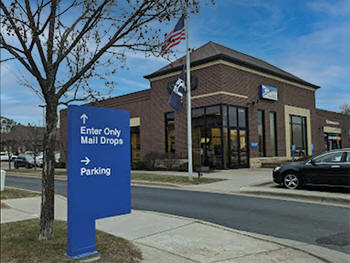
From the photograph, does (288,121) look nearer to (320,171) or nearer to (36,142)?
(320,171)

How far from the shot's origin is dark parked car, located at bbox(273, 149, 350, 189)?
1151 cm

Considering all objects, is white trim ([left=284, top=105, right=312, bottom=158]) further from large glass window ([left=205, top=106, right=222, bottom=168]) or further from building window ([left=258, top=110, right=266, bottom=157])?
large glass window ([left=205, top=106, right=222, bottom=168])

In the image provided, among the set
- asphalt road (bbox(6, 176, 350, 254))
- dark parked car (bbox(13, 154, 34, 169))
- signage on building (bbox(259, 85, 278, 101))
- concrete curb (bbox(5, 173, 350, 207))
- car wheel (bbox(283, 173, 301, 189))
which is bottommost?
asphalt road (bbox(6, 176, 350, 254))

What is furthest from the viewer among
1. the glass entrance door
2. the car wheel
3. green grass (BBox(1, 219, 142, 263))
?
the glass entrance door

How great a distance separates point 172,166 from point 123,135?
1961cm

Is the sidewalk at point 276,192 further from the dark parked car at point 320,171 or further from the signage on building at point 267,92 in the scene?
the signage on building at point 267,92

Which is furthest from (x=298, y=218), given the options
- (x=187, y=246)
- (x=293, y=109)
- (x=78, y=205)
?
(x=293, y=109)

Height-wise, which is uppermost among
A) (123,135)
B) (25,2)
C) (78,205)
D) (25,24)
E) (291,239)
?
(25,2)

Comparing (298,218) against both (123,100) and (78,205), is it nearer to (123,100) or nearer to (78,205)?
(78,205)

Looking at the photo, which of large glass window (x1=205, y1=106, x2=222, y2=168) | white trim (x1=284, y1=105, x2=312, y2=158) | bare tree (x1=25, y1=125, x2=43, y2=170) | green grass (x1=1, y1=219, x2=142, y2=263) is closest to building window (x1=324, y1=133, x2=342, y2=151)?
white trim (x1=284, y1=105, x2=312, y2=158)

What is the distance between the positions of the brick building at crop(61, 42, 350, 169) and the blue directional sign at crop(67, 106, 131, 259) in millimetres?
18010

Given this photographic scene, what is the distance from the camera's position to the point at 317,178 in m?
11.9

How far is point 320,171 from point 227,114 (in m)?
Result: 11.4

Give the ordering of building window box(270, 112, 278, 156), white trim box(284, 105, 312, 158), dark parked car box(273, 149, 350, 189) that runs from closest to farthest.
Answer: dark parked car box(273, 149, 350, 189), building window box(270, 112, 278, 156), white trim box(284, 105, 312, 158)
